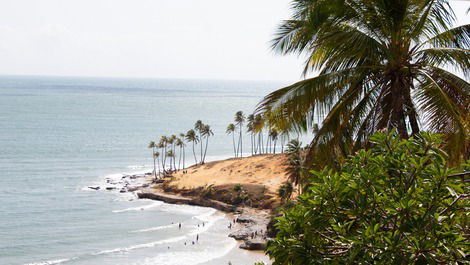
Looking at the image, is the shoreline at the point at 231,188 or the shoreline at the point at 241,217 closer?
the shoreline at the point at 241,217

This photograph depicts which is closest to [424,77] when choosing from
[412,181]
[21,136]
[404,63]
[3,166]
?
[404,63]

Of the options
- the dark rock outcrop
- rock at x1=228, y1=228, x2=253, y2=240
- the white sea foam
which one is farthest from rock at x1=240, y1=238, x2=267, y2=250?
the dark rock outcrop

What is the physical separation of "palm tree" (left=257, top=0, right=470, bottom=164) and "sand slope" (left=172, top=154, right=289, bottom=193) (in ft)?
195

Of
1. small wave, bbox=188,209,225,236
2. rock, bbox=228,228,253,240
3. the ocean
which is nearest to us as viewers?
the ocean

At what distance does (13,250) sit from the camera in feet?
175

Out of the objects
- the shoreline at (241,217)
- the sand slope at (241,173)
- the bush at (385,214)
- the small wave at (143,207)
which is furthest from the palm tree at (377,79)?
the small wave at (143,207)

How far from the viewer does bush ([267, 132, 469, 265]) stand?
17.6 ft

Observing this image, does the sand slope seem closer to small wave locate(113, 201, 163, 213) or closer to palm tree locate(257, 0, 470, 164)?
small wave locate(113, 201, 163, 213)

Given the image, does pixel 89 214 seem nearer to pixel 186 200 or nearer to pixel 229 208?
pixel 186 200

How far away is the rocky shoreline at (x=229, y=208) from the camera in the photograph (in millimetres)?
54266

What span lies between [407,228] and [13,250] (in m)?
54.6

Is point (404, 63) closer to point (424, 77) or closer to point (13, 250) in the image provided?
point (424, 77)

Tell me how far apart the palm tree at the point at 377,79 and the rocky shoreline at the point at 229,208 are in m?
39.9

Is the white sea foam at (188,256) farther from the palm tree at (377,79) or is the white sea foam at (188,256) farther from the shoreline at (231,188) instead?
the palm tree at (377,79)
